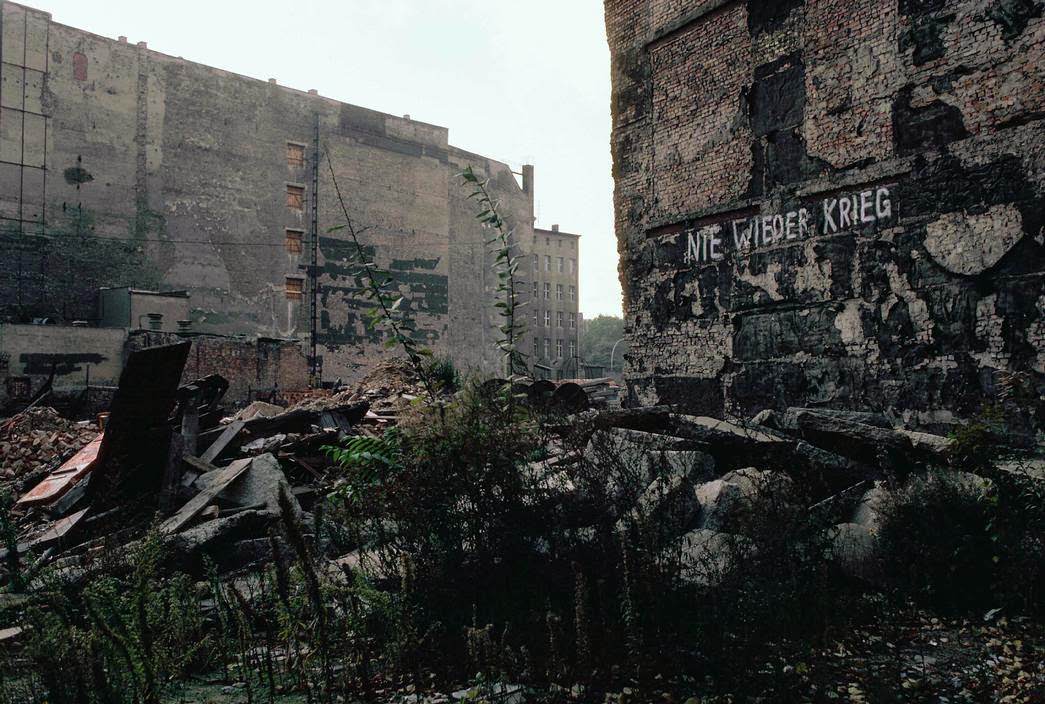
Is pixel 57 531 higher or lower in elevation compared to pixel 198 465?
lower

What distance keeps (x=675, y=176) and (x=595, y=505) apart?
6.75 metres

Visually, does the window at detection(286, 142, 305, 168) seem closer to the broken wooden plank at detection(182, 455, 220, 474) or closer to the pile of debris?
the broken wooden plank at detection(182, 455, 220, 474)

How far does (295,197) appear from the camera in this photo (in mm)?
30266

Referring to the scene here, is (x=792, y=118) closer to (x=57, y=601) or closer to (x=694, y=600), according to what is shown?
(x=694, y=600)

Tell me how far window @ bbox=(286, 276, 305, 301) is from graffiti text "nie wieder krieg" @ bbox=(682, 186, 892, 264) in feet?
77.8

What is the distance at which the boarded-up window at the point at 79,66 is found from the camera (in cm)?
2480

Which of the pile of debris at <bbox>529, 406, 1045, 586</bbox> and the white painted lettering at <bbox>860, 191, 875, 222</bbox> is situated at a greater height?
the white painted lettering at <bbox>860, 191, 875, 222</bbox>

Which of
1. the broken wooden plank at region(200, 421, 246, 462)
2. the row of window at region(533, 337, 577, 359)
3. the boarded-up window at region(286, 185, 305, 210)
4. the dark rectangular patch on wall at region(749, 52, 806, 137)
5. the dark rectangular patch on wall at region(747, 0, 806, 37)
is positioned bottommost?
the broken wooden plank at region(200, 421, 246, 462)

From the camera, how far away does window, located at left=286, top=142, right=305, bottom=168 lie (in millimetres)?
30078

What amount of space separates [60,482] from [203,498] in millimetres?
2601

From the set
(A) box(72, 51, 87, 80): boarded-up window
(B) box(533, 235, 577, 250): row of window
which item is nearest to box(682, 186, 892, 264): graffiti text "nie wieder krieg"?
(A) box(72, 51, 87, 80): boarded-up window

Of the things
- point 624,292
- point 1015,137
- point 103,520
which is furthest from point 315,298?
point 1015,137

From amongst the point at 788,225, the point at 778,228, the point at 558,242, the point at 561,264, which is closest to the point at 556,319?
the point at 561,264

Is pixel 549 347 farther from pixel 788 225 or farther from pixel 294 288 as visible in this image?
pixel 788 225
